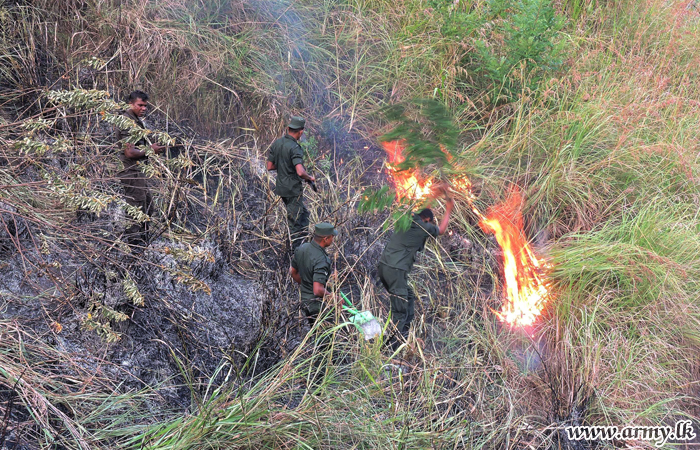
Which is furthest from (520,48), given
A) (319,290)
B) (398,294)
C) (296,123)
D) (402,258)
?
(319,290)

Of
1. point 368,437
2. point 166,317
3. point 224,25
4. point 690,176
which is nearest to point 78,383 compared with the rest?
point 166,317

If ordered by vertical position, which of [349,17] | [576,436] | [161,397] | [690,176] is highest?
[349,17]

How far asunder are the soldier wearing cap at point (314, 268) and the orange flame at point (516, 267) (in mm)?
1863

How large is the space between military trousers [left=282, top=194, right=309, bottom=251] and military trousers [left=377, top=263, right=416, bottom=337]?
3.38 ft

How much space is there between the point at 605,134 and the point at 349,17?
3380 mm

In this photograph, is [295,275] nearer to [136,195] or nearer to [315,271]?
[315,271]

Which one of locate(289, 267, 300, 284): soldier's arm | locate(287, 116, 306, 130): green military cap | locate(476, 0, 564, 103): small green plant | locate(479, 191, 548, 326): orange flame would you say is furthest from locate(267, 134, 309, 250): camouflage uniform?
locate(476, 0, 564, 103): small green plant

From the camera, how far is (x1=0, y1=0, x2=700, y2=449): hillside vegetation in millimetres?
3701

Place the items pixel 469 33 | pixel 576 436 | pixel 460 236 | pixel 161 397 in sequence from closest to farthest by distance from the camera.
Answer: pixel 161 397 → pixel 576 436 → pixel 460 236 → pixel 469 33

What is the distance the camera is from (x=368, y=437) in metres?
3.54

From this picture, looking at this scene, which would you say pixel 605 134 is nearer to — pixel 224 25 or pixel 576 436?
pixel 576 436

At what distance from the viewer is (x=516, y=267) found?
18.9 ft

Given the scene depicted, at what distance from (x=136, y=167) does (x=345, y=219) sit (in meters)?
2.01

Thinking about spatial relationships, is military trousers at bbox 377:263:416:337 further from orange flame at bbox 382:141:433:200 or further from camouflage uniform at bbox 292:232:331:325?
orange flame at bbox 382:141:433:200
